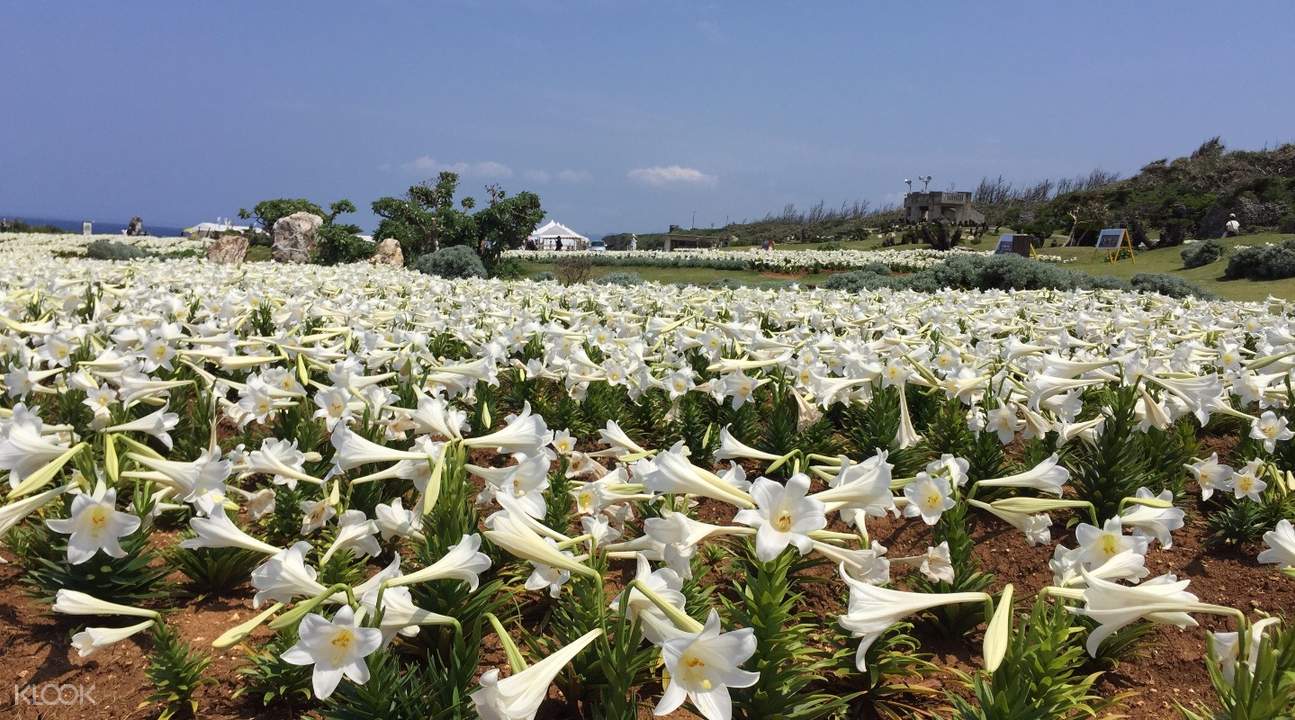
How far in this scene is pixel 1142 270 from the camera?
23.2m

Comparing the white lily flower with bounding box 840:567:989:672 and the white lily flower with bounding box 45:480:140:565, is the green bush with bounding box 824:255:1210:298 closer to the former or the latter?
the white lily flower with bounding box 840:567:989:672

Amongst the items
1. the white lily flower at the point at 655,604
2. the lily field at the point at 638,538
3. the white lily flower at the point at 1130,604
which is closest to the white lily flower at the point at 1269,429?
the lily field at the point at 638,538

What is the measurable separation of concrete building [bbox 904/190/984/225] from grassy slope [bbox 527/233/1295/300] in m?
23.7

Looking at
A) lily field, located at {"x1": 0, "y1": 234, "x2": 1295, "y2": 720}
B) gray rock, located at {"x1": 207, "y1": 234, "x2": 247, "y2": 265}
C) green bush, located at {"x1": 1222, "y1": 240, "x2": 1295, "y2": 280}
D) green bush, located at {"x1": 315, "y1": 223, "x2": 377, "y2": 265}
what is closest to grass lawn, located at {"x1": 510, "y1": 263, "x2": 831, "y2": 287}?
green bush, located at {"x1": 315, "y1": 223, "x2": 377, "y2": 265}

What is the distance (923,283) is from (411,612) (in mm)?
14801

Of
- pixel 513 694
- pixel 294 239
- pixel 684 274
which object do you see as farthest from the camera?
pixel 684 274

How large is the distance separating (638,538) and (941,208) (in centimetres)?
6259

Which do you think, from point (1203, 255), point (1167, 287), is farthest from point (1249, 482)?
point (1203, 255)

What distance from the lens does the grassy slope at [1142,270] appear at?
15859 mm

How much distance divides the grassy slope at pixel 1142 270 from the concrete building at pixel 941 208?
23674mm

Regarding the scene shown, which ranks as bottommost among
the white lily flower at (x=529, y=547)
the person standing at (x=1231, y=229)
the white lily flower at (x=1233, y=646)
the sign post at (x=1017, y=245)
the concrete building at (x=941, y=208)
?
the white lily flower at (x=1233, y=646)

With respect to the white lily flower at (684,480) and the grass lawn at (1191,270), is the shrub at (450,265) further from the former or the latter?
the white lily flower at (684,480)

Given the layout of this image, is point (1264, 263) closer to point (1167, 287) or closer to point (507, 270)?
point (1167, 287)

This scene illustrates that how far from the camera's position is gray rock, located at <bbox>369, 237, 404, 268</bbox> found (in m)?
21.9
